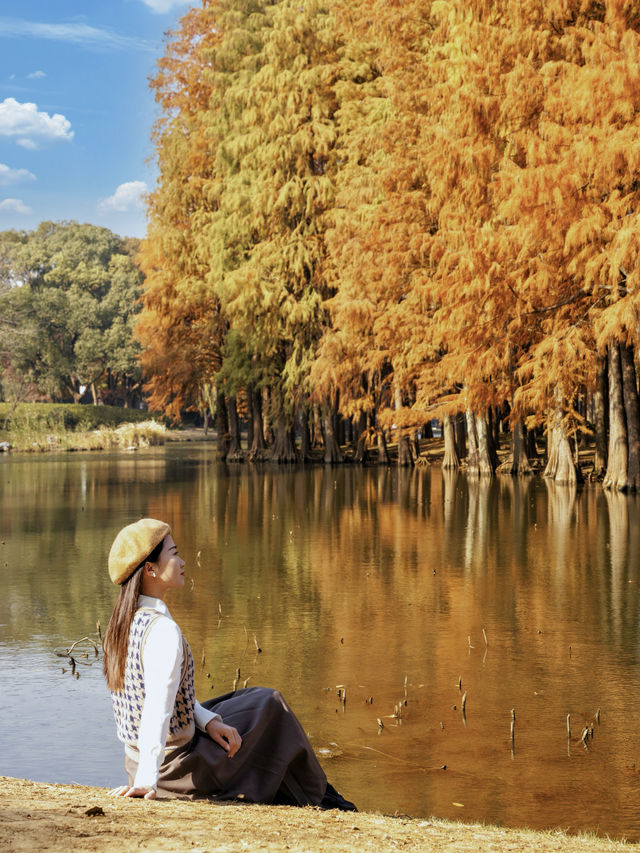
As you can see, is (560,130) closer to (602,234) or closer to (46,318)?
(602,234)

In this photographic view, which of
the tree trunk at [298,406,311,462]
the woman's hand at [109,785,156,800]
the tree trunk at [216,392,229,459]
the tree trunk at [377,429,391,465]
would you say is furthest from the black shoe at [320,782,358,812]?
the tree trunk at [216,392,229,459]

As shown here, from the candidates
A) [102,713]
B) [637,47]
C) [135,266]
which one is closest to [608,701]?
[102,713]

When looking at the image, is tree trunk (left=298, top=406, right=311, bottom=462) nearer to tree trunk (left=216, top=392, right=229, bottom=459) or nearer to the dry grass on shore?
tree trunk (left=216, top=392, right=229, bottom=459)

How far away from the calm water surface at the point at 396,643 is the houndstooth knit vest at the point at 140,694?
6.07ft

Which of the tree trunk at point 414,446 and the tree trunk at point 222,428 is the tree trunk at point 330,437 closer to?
the tree trunk at point 414,446

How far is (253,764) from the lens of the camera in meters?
5.07

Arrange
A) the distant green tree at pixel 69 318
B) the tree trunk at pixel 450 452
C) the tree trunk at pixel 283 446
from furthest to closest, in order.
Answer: the distant green tree at pixel 69 318 < the tree trunk at pixel 283 446 < the tree trunk at pixel 450 452

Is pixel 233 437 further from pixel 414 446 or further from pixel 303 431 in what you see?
pixel 414 446

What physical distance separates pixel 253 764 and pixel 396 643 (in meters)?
5.34

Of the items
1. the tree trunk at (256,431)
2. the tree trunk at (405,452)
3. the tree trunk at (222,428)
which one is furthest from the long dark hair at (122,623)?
the tree trunk at (222,428)

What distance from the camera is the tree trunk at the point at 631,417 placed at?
27312mm

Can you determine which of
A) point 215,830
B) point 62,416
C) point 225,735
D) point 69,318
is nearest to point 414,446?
point 62,416

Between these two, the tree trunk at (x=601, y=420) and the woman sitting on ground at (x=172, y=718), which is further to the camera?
the tree trunk at (x=601, y=420)

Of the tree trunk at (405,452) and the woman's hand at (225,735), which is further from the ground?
A: the tree trunk at (405,452)
